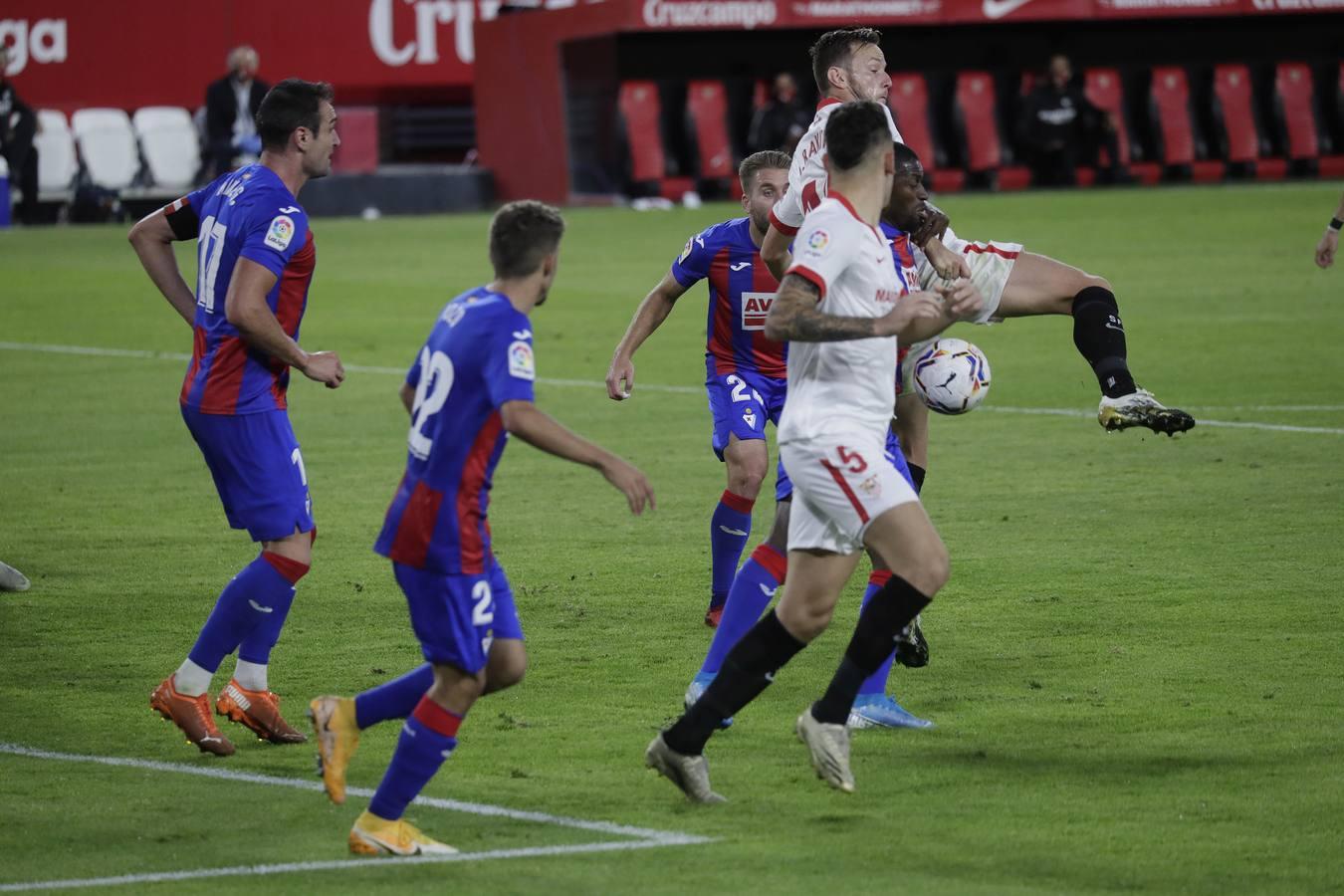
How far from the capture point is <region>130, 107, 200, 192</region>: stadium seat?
32375 millimetres

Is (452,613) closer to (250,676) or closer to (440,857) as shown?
(440,857)

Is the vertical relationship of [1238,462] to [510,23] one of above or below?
below

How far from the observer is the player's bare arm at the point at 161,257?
24.6ft

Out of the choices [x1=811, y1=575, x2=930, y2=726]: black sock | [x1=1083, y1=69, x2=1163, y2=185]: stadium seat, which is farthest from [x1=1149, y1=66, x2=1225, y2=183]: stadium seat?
[x1=811, y1=575, x2=930, y2=726]: black sock

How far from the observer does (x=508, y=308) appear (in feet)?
18.6

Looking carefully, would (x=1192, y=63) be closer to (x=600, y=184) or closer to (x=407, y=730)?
(x=600, y=184)

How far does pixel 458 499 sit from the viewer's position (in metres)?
5.70

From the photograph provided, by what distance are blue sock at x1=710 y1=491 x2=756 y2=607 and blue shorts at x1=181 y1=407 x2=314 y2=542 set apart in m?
2.20

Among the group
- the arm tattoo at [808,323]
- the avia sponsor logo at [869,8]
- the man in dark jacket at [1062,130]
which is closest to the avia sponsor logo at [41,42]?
the avia sponsor logo at [869,8]

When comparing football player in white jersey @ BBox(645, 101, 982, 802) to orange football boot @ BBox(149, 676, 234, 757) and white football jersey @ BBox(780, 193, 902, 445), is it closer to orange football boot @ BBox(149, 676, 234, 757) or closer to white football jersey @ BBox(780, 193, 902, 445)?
white football jersey @ BBox(780, 193, 902, 445)

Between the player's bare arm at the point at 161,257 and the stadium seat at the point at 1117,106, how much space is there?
28213mm

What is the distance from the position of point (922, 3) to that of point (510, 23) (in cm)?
644

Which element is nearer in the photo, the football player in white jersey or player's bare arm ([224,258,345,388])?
the football player in white jersey

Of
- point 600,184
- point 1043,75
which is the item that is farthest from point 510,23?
point 1043,75
